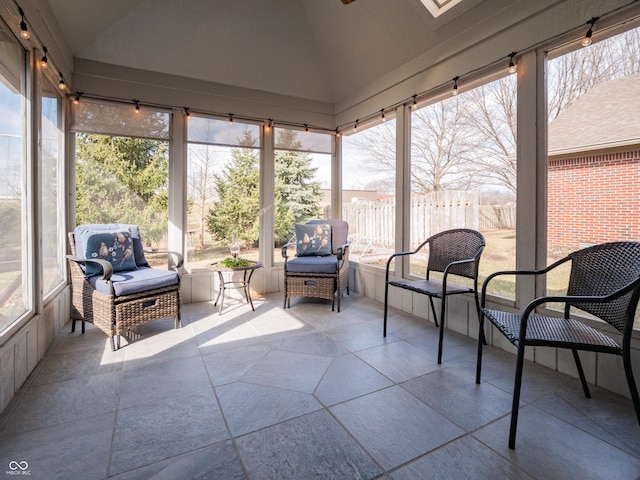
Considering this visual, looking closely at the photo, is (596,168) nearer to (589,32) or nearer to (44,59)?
(589,32)

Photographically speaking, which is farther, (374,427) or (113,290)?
(113,290)

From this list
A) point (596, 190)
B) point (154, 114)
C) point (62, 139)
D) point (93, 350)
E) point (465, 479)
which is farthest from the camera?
point (154, 114)

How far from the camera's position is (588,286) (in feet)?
5.98

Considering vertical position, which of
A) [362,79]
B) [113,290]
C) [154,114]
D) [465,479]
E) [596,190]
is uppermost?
[362,79]

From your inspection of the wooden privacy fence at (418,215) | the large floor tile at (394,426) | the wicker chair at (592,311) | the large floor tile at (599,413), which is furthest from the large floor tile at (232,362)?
the wooden privacy fence at (418,215)

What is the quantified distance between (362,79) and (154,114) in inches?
98.3

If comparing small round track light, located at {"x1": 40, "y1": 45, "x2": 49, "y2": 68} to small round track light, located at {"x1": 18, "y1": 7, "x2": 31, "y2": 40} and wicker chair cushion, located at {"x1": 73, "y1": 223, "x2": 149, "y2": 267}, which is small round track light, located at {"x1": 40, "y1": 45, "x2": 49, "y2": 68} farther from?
wicker chair cushion, located at {"x1": 73, "y1": 223, "x2": 149, "y2": 267}

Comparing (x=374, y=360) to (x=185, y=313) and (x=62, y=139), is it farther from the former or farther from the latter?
(x=62, y=139)

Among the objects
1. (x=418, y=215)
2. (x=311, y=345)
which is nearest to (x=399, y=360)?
(x=311, y=345)

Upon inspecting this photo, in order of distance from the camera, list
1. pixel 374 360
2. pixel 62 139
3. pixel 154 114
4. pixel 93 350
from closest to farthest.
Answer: pixel 374 360, pixel 93 350, pixel 62 139, pixel 154 114

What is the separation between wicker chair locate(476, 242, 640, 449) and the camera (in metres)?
1.46

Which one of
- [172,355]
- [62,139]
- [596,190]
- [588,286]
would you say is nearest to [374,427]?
[588,286]

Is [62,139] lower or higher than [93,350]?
higher

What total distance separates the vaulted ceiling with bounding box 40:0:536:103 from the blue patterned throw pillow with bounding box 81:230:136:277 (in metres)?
1.88
